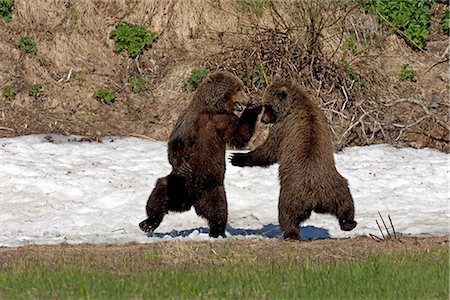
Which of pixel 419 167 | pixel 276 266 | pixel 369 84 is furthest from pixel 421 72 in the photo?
pixel 276 266

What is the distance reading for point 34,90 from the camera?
706 inches

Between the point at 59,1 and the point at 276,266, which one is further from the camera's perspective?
the point at 59,1

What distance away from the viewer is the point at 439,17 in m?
20.6

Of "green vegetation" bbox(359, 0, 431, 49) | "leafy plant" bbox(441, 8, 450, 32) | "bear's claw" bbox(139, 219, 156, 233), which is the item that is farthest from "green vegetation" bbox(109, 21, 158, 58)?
"bear's claw" bbox(139, 219, 156, 233)

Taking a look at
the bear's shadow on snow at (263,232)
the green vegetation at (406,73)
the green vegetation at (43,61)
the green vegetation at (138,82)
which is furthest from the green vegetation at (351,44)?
the bear's shadow on snow at (263,232)

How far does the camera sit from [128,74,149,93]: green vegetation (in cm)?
1854

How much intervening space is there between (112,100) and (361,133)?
14.8ft

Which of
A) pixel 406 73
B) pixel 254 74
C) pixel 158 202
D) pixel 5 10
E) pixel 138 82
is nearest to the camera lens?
pixel 158 202

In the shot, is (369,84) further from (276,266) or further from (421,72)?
(276,266)

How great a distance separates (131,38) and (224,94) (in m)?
9.13

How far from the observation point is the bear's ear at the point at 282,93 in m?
10.4

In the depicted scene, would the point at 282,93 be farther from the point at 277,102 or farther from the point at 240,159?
the point at 240,159

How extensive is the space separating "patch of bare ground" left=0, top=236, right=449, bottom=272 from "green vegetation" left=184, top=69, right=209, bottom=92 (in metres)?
7.79

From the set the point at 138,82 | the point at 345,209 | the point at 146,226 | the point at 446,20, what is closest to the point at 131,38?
the point at 138,82
